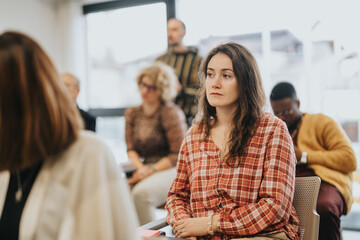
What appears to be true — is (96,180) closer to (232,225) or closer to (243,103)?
(232,225)

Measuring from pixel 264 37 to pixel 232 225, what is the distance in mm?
2583

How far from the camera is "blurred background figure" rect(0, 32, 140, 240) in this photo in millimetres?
843

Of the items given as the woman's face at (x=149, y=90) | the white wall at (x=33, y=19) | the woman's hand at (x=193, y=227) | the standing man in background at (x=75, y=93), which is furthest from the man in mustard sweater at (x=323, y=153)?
the white wall at (x=33, y=19)

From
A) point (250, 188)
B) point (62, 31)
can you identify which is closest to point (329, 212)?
point (250, 188)

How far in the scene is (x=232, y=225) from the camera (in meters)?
1.49

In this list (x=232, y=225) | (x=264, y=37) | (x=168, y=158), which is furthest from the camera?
(x=264, y=37)

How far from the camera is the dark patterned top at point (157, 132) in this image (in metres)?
2.95

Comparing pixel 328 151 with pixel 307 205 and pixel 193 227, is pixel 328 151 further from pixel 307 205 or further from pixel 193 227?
pixel 193 227

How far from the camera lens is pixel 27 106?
85 cm

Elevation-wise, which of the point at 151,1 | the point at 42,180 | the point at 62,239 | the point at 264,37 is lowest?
the point at 62,239

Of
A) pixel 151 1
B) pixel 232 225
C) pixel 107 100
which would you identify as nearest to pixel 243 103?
pixel 232 225

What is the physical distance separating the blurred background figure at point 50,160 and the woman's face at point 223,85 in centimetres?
85

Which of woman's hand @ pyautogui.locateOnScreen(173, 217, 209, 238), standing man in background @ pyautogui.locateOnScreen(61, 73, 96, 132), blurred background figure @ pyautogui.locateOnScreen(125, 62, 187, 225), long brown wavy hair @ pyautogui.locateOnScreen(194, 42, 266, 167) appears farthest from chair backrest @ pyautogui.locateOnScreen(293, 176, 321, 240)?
standing man in background @ pyautogui.locateOnScreen(61, 73, 96, 132)

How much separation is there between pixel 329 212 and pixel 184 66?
5.78 ft
